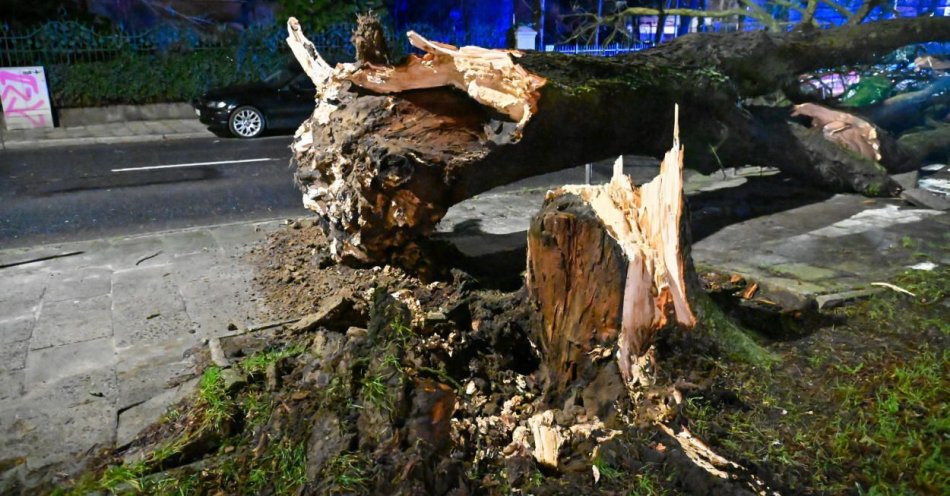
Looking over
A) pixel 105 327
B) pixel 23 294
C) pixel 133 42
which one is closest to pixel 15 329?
pixel 105 327

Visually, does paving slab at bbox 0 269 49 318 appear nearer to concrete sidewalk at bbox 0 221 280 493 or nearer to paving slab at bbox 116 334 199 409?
concrete sidewalk at bbox 0 221 280 493

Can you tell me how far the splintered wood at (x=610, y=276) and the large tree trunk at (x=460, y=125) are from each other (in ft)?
4.83

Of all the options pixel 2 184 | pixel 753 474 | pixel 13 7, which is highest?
pixel 13 7

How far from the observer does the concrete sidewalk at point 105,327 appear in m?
3.67

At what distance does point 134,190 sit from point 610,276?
784cm

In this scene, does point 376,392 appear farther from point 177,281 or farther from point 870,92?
point 870,92

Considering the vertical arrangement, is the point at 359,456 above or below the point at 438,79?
below

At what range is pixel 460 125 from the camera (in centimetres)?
516

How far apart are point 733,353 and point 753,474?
39.9 inches

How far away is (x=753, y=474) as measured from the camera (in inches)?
111

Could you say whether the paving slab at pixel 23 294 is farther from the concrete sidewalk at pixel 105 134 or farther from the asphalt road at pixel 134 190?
the concrete sidewalk at pixel 105 134

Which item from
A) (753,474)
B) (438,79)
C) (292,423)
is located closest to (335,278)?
(438,79)

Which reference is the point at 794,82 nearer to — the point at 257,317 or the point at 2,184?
the point at 257,317

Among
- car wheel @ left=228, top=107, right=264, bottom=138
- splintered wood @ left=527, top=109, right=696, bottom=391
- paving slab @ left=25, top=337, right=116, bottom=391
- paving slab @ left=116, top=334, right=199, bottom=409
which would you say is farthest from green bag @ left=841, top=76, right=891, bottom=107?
car wheel @ left=228, top=107, right=264, bottom=138
